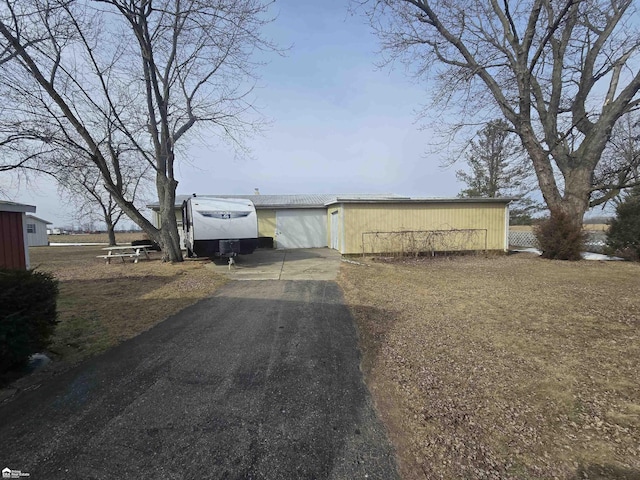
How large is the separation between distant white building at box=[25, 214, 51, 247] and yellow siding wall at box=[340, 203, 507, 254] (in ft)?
113

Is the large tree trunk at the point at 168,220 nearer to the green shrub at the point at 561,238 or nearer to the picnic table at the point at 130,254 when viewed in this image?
the picnic table at the point at 130,254

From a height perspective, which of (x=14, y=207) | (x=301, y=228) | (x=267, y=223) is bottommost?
(x=301, y=228)

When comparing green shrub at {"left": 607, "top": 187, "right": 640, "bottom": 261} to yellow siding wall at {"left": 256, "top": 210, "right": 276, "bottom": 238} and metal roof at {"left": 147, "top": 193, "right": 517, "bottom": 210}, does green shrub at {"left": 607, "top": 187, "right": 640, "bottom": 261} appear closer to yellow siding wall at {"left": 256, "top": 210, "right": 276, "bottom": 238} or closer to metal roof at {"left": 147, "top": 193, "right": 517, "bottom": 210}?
metal roof at {"left": 147, "top": 193, "right": 517, "bottom": 210}

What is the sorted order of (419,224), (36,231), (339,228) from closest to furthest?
(419,224) < (339,228) < (36,231)

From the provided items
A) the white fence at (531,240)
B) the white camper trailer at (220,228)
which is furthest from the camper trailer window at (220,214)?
the white fence at (531,240)

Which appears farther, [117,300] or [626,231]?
[626,231]

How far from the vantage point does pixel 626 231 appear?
11648mm

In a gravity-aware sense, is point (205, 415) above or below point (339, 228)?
below

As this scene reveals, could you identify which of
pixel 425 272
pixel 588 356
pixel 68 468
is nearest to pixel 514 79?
pixel 425 272

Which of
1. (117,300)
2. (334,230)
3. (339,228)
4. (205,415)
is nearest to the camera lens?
(205,415)

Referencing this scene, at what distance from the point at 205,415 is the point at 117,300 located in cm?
502

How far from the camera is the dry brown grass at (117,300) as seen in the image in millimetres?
4117

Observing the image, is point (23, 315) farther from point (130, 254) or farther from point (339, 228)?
point (339, 228)

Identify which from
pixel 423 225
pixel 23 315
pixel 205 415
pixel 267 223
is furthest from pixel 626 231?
pixel 23 315
